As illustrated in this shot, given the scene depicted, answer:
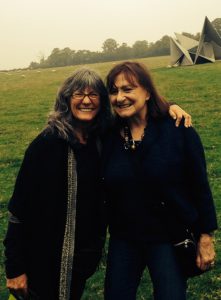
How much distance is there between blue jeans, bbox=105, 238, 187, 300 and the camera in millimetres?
3562

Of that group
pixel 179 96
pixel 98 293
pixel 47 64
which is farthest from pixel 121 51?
pixel 98 293

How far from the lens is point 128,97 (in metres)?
→ 3.74

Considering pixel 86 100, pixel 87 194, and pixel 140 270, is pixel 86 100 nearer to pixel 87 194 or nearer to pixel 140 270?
pixel 87 194

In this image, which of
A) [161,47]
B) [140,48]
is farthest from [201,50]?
[140,48]

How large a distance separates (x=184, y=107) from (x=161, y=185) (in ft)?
50.6

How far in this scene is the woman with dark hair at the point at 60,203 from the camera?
3.62 meters

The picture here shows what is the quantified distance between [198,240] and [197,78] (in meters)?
24.7

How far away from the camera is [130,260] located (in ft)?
12.2

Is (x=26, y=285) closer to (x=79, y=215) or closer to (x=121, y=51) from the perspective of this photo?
(x=79, y=215)

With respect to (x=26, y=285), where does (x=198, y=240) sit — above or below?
above

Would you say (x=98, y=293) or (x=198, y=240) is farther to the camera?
(x=98, y=293)

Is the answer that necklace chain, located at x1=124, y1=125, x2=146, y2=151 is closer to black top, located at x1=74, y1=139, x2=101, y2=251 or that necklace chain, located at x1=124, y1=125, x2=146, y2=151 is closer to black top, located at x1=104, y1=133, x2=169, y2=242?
black top, located at x1=104, y1=133, x2=169, y2=242

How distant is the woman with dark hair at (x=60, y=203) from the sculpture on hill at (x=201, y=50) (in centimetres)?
3594

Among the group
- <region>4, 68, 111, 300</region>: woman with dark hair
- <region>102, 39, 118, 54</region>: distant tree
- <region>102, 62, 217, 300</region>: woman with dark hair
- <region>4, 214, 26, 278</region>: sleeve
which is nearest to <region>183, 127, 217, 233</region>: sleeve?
<region>102, 62, 217, 300</region>: woman with dark hair
